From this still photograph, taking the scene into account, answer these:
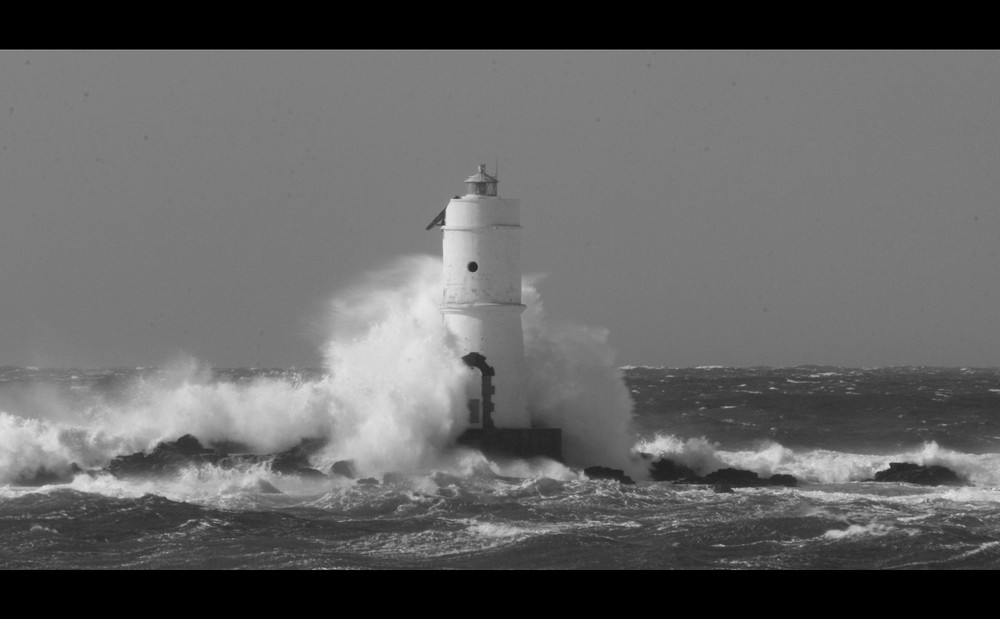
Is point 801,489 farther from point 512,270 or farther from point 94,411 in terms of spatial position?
point 94,411

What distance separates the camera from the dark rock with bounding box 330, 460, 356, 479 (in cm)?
2414

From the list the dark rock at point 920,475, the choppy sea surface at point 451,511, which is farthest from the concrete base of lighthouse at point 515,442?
the dark rock at point 920,475

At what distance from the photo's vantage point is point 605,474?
24453mm

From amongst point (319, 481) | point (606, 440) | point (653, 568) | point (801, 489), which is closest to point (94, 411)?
point (319, 481)

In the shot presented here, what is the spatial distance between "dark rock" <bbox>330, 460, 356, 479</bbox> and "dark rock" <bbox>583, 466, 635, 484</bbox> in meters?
3.60

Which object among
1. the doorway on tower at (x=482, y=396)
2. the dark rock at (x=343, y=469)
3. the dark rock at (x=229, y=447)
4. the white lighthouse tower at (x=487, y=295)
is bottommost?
the dark rock at (x=343, y=469)

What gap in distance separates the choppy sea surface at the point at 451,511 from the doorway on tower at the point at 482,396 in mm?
767

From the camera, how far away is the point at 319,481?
934 inches

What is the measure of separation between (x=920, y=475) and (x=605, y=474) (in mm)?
5295

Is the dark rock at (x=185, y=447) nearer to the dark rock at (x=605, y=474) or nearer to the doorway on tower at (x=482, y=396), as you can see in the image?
the doorway on tower at (x=482, y=396)

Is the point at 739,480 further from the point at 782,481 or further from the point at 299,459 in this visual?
the point at 299,459

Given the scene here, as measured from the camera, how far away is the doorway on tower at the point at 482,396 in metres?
25.0
